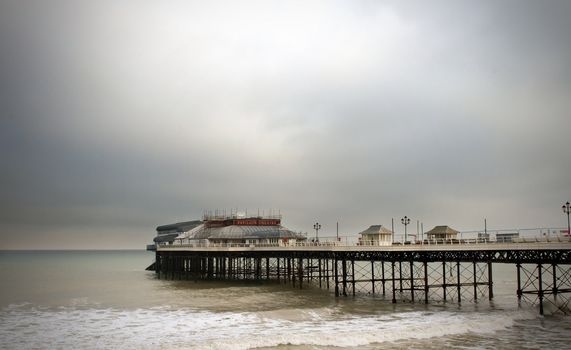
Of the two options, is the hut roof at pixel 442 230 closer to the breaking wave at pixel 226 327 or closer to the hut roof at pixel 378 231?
the hut roof at pixel 378 231

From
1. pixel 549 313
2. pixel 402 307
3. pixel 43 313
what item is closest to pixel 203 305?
pixel 43 313

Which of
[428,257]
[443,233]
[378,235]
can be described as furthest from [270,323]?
[443,233]

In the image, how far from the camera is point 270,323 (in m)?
38.7

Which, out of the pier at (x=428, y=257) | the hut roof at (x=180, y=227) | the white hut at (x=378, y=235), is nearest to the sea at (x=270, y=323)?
the pier at (x=428, y=257)

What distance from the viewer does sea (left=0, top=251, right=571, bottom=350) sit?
3219cm

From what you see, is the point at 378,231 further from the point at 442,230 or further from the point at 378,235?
the point at 442,230

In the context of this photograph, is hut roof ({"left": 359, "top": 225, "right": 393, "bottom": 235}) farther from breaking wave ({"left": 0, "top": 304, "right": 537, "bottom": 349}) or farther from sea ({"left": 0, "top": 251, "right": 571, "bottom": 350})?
breaking wave ({"left": 0, "top": 304, "right": 537, "bottom": 349})

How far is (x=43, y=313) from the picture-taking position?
1785 inches

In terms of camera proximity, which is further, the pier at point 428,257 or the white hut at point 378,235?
the white hut at point 378,235

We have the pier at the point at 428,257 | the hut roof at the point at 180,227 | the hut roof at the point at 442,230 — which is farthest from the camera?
the hut roof at the point at 180,227

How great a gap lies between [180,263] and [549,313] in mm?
55812

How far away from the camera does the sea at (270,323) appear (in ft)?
106

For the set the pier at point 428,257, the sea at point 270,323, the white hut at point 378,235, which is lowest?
the sea at point 270,323

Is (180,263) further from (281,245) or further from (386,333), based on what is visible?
(386,333)
